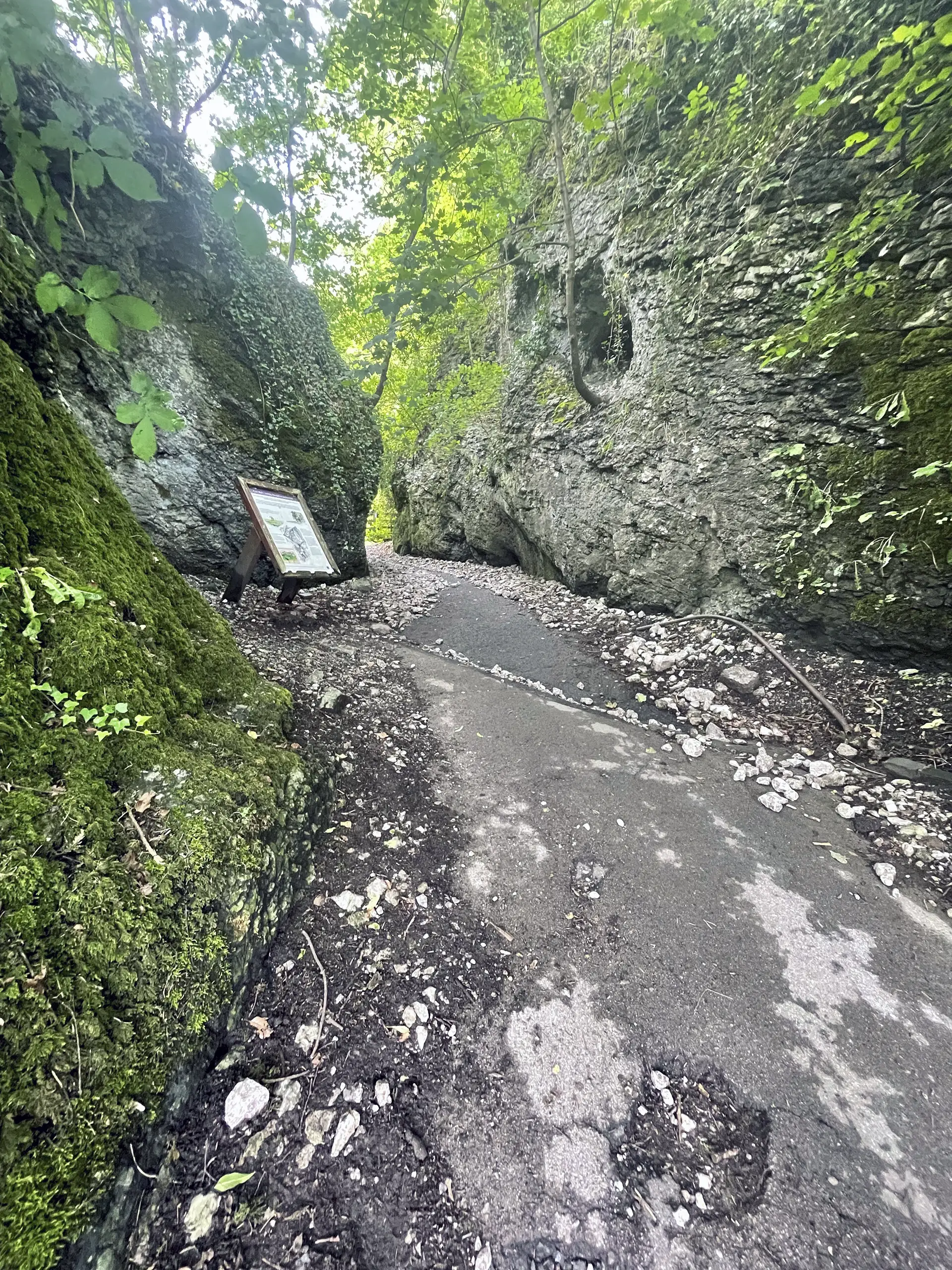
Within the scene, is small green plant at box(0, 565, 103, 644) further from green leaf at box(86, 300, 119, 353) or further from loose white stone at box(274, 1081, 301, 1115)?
loose white stone at box(274, 1081, 301, 1115)

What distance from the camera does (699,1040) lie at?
1999mm

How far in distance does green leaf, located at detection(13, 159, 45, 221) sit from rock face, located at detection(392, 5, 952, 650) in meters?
5.85

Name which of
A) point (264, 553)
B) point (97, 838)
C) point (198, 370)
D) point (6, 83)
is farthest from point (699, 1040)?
point (198, 370)

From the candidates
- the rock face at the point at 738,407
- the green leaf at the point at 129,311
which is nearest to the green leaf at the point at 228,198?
the green leaf at the point at 129,311

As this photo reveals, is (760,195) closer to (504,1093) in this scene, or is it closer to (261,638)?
(261,638)

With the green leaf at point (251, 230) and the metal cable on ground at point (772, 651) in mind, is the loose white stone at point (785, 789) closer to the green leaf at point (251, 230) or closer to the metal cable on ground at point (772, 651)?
the metal cable on ground at point (772, 651)

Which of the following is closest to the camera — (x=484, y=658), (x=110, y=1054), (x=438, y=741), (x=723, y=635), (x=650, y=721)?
(x=110, y=1054)

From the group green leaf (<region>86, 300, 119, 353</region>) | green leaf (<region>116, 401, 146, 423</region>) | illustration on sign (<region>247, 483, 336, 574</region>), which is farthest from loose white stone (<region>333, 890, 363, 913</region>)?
illustration on sign (<region>247, 483, 336, 574</region>)

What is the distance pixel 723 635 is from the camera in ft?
17.8

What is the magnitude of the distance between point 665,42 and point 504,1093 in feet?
36.9

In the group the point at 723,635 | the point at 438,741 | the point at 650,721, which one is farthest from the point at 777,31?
the point at 438,741

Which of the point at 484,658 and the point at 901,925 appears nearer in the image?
the point at 901,925

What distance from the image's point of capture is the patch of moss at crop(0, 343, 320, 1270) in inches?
47.8

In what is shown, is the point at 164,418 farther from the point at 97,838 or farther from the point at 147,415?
the point at 97,838
